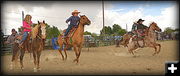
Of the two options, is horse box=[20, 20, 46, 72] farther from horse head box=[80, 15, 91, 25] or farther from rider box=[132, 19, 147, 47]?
rider box=[132, 19, 147, 47]

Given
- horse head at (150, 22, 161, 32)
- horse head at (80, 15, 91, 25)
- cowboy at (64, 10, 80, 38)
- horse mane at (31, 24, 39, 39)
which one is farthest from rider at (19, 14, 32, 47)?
horse head at (150, 22, 161, 32)

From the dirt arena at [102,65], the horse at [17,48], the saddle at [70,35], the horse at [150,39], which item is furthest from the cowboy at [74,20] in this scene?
the horse at [150,39]

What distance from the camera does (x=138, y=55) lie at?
8.88 metres

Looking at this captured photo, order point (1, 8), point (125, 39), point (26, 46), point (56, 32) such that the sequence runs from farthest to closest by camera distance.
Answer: point (125, 39), point (56, 32), point (1, 8), point (26, 46)

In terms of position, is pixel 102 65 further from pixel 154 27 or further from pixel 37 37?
pixel 154 27

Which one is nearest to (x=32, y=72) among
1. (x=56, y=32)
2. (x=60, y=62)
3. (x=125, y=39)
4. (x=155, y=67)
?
(x=60, y=62)

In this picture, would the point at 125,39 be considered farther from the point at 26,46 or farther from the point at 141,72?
the point at 26,46

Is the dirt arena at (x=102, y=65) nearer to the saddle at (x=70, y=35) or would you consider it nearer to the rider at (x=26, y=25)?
the saddle at (x=70, y=35)

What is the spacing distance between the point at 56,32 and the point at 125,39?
12.4 feet

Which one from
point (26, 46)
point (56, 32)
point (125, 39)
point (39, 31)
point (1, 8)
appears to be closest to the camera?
point (39, 31)

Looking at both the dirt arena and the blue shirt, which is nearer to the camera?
the dirt arena

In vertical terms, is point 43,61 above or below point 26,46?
below

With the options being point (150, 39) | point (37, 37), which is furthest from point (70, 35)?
point (150, 39)

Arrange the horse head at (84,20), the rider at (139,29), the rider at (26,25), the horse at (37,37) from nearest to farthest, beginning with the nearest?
the horse at (37,37), the rider at (26,25), the horse head at (84,20), the rider at (139,29)
